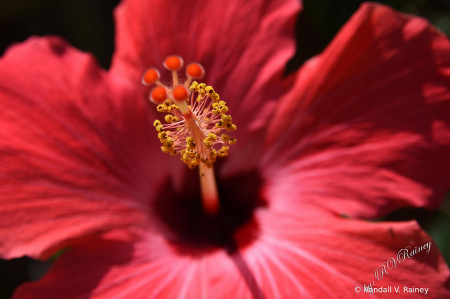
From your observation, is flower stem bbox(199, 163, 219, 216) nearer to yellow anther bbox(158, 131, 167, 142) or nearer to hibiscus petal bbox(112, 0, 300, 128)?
yellow anther bbox(158, 131, 167, 142)

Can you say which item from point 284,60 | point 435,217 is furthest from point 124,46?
point 435,217

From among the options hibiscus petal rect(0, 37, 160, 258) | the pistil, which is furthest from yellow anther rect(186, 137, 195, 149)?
hibiscus petal rect(0, 37, 160, 258)

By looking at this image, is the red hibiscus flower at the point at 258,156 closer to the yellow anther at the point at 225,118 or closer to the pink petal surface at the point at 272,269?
the pink petal surface at the point at 272,269

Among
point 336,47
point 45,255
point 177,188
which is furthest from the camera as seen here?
point 177,188

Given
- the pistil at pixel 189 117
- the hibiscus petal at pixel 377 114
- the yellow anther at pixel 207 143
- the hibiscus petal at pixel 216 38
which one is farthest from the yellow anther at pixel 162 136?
the hibiscus petal at pixel 377 114

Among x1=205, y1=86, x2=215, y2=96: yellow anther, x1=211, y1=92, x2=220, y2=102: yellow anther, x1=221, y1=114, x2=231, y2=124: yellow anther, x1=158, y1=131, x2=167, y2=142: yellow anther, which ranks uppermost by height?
x1=205, y1=86, x2=215, y2=96: yellow anther

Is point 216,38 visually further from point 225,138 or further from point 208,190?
point 208,190

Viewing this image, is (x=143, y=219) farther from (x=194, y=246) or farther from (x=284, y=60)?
(x=284, y=60)
